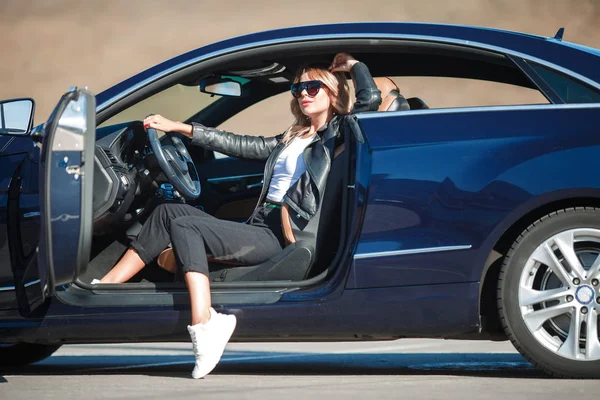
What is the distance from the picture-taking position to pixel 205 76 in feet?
15.6

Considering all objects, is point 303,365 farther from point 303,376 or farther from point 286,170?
point 286,170

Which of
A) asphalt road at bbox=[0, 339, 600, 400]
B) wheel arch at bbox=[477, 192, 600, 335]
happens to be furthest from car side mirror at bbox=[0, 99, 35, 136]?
wheel arch at bbox=[477, 192, 600, 335]

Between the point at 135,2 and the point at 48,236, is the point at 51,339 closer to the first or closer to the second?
the point at 48,236

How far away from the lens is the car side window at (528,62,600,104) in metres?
4.07

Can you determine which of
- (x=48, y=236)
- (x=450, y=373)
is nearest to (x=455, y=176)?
(x=450, y=373)

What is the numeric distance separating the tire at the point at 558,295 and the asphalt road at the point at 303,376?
106 mm

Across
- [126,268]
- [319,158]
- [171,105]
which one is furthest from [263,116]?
[126,268]

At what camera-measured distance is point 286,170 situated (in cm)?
466

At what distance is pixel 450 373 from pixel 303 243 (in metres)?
0.91

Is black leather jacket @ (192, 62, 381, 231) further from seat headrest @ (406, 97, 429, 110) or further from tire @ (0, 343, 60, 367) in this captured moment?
tire @ (0, 343, 60, 367)

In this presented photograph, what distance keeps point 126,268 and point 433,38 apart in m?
1.62

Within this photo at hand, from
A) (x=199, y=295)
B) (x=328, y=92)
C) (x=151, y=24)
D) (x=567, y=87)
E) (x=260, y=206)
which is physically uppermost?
(x=151, y=24)

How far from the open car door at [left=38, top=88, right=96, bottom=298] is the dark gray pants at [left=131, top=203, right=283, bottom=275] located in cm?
57

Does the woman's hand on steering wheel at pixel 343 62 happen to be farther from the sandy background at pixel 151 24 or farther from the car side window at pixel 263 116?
the sandy background at pixel 151 24
